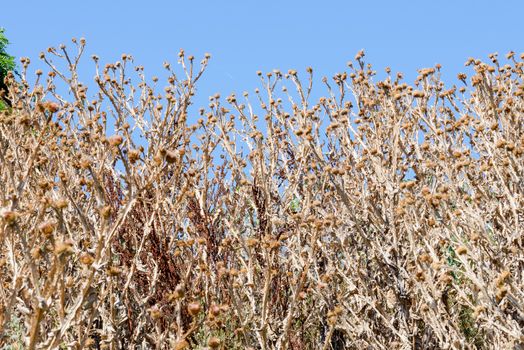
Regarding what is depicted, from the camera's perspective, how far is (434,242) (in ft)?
16.1

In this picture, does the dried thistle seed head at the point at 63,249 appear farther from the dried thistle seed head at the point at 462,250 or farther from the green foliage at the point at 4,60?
the green foliage at the point at 4,60

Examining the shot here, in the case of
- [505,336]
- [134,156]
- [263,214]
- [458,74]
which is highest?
[458,74]

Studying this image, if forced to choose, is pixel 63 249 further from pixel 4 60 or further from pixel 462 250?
pixel 4 60

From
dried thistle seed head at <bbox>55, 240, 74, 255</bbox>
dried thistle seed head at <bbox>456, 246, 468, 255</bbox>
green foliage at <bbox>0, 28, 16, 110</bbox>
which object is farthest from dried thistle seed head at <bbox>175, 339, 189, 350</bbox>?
green foliage at <bbox>0, 28, 16, 110</bbox>

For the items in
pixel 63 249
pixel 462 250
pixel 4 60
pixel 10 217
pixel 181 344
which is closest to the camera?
pixel 63 249

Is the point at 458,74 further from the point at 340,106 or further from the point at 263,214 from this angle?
the point at 263,214

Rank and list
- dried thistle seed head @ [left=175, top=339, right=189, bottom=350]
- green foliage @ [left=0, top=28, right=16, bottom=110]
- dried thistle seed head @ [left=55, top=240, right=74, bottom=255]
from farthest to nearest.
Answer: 1. green foliage @ [left=0, top=28, right=16, bottom=110]
2. dried thistle seed head @ [left=175, top=339, right=189, bottom=350]
3. dried thistle seed head @ [left=55, top=240, right=74, bottom=255]

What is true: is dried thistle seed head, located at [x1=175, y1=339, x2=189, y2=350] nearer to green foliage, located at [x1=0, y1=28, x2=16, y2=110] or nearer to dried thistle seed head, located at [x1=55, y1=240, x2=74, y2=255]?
dried thistle seed head, located at [x1=55, y1=240, x2=74, y2=255]

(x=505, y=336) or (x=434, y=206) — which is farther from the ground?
(x=434, y=206)

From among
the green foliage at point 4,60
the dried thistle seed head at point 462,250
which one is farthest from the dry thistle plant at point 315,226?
the green foliage at point 4,60

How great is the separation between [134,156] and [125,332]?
244 centimetres

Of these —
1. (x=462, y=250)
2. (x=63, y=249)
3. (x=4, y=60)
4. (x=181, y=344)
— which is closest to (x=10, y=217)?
(x=63, y=249)

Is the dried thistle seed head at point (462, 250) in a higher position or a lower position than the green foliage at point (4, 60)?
lower

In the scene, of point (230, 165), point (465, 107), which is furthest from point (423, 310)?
point (230, 165)
